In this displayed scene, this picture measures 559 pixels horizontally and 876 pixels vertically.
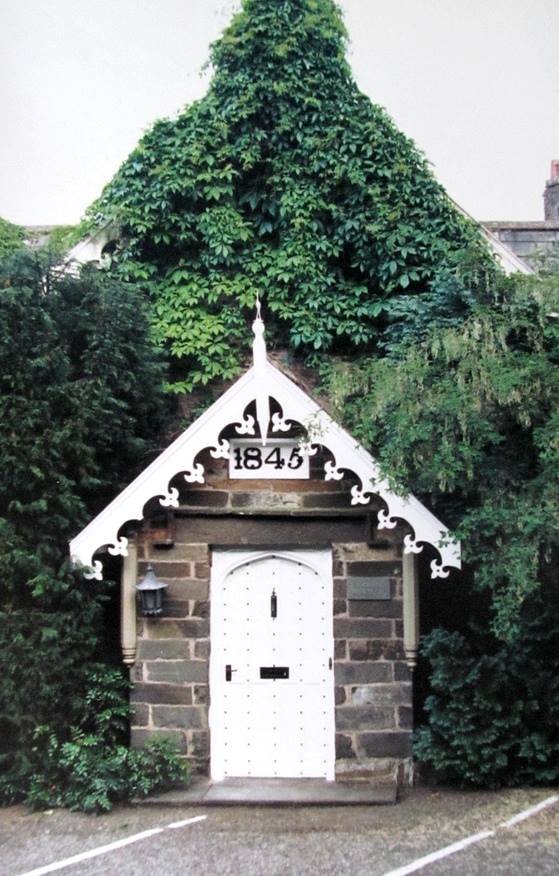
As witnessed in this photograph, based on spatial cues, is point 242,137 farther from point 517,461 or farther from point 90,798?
point 90,798

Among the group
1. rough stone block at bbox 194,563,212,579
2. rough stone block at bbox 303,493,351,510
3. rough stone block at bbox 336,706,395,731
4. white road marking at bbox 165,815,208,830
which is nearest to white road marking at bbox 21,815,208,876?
white road marking at bbox 165,815,208,830

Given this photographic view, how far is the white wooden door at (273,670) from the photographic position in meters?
9.21

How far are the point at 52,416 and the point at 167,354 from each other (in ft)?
7.90

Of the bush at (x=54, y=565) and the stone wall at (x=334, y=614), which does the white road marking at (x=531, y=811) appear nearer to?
the stone wall at (x=334, y=614)

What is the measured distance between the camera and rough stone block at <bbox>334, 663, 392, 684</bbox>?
909 cm

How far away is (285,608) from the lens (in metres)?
9.30

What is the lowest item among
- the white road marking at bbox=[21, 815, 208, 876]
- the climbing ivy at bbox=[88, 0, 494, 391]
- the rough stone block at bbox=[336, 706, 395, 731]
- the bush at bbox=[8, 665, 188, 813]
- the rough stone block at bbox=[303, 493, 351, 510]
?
the white road marking at bbox=[21, 815, 208, 876]

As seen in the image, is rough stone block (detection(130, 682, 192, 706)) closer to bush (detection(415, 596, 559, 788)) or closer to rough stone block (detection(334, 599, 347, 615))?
rough stone block (detection(334, 599, 347, 615))

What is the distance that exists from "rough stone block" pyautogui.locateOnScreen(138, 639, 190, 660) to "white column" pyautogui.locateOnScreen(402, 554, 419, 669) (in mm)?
2133

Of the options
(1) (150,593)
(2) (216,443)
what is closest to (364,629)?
(1) (150,593)

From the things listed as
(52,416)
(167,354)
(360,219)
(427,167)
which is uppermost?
(427,167)

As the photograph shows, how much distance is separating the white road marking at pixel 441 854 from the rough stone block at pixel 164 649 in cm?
313

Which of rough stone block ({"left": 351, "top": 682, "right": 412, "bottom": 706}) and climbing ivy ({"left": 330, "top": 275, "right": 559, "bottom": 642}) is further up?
climbing ivy ({"left": 330, "top": 275, "right": 559, "bottom": 642})

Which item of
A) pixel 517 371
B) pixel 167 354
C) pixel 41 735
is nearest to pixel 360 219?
pixel 167 354
